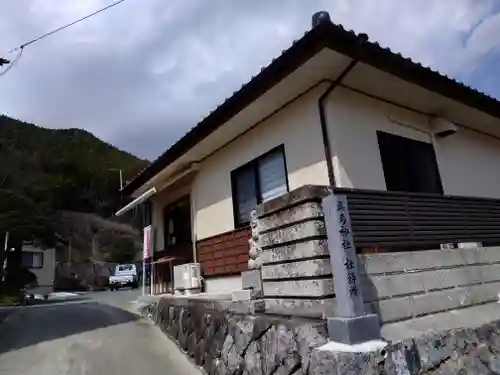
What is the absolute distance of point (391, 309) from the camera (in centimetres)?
345

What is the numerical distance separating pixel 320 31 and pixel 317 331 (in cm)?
322

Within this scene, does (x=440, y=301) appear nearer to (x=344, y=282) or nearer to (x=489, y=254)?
(x=489, y=254)

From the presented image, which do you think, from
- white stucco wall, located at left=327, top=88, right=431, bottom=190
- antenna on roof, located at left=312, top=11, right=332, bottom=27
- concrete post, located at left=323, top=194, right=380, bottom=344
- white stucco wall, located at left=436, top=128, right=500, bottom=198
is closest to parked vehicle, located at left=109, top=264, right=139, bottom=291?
white stucco wall, located at left=436, top=128, right=500, bottom=198

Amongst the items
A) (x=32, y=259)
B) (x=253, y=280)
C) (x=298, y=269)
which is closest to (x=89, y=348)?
(x=253, y=280)

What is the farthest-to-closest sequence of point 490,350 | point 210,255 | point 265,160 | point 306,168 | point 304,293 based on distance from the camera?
point 210,255 → point 265,160 → point 306,168 → point 490,350 → point 304,293

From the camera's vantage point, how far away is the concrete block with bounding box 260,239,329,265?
11.0 feet

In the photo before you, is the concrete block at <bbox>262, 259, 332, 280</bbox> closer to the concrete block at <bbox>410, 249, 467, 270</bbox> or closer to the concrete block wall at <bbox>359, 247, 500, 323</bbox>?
the concrete block wall at <bbox>359, 247, 500, 323</bbox>

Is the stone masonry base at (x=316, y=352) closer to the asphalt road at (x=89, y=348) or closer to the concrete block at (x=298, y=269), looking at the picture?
the concrete block at (x=298, y=269)

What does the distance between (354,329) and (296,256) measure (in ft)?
2.81

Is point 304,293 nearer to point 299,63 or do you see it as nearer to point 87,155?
point 299,63

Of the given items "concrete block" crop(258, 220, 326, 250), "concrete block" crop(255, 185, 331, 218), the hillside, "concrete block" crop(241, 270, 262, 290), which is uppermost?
the hillside

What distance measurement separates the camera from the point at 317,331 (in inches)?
127

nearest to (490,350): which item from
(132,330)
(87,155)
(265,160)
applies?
(265,160)

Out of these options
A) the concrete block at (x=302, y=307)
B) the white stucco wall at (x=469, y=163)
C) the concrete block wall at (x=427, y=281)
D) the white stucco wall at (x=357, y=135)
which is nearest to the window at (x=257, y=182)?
the white stucco wall at (x=357, y=135)
